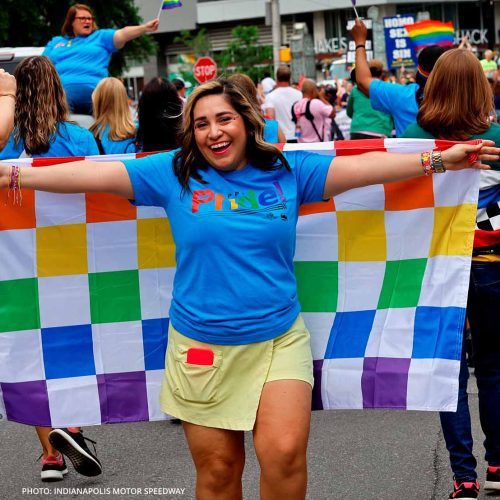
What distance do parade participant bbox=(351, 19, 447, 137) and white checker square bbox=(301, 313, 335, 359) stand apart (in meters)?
1.94

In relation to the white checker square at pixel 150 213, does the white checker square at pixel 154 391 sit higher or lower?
lower

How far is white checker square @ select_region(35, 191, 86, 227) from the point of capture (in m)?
4.12

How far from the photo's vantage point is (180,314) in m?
3.57

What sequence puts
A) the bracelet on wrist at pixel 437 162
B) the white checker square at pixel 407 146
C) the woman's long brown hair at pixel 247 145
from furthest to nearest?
the white checker square at pixel 407 146, the bracelet on wrist at pixel 437 162, the woman's long brown hair at pixel 247 145

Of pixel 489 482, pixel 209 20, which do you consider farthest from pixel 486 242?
pixel 209 20

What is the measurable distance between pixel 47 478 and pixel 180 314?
1.86 metres

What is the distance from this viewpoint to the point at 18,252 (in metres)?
4.22

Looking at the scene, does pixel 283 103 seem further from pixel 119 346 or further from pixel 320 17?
pixel 320 17

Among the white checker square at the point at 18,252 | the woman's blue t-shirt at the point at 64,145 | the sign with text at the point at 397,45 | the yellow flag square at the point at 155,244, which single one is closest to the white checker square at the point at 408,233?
the yellow flag square at the point at 155,244

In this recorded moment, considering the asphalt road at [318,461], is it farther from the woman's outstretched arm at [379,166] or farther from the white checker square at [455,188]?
the woman's outstretched arm at [379,166]

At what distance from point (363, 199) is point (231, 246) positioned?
895mm

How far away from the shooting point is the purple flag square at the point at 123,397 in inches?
167

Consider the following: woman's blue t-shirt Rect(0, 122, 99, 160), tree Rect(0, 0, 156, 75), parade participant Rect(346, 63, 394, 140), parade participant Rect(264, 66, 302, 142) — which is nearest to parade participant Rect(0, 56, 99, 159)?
woman's blue t-shirt Rect(0, 122, 99, 160)

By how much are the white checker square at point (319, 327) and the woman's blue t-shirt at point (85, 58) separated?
505cm
